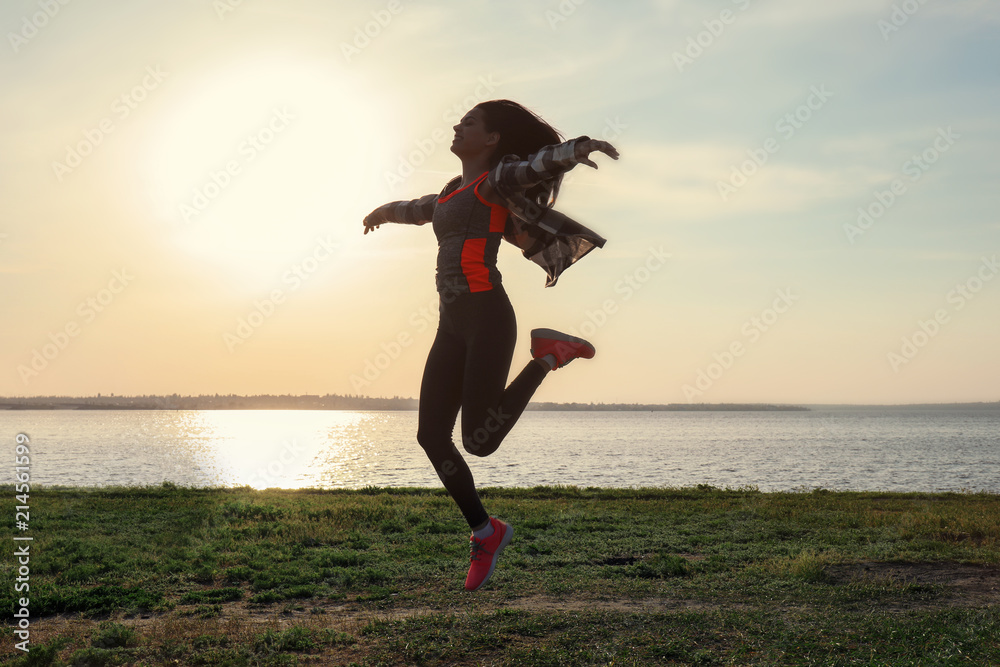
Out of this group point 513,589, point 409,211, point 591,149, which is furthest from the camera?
→ point 513,589

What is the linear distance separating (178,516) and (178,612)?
11409 mm

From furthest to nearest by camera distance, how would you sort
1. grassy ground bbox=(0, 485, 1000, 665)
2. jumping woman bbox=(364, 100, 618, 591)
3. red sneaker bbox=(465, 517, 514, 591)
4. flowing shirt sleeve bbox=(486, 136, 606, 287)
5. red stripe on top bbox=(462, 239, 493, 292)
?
grassy ground bbox=(0, 485, 1000, 665) → red sneaker bbox=(465, 517, 514, 591) → red stripe on top bbox=(462, 239, 493, 292) → jumping woman bbox=(364, 100, 618, 591) → flowing shirt sleeve bbox=(486, 136, 606, 287)

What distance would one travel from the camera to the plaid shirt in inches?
143

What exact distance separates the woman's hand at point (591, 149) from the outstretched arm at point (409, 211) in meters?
1.52

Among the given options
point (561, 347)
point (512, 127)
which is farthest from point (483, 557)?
point (512, 127)

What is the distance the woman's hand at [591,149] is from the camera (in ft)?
10.9

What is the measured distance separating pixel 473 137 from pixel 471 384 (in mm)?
1522

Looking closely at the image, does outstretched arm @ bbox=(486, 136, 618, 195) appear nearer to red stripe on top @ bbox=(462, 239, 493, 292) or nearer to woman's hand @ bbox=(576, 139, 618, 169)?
woman's hand @ bbox=(576, 139, 618, 169)

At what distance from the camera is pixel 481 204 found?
164 inches

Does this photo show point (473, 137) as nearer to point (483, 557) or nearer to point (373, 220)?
point (373, 220)

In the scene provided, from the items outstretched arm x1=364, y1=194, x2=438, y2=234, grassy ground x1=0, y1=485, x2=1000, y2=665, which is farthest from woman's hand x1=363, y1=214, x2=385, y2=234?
grassy ground x1=0, y1=485, x2=1000, y2=665

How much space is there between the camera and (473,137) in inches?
169

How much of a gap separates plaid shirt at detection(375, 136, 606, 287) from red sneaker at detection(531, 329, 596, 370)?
34 centimetres

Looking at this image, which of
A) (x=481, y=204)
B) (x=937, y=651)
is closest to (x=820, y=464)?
(x=937, y=651)
